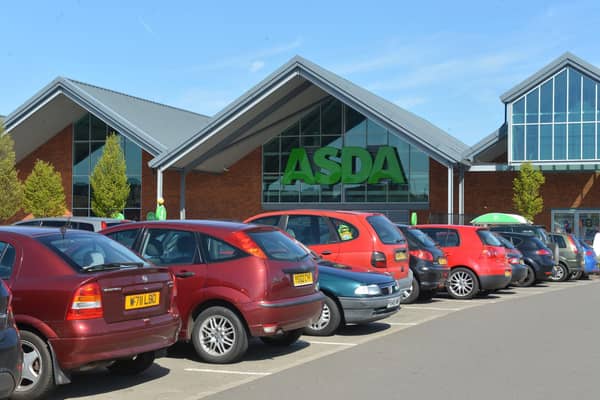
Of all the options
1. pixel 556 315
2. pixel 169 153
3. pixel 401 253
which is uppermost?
pixel 169 153

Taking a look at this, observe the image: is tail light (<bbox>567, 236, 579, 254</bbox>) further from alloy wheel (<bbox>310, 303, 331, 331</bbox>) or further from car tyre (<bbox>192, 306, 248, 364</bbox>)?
car tyre (<bbox>192, 306, 248, 364</bbox>)

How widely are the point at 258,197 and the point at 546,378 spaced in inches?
1309

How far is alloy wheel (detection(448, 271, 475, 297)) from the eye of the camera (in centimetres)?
1694

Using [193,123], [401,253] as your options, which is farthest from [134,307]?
[193,123]

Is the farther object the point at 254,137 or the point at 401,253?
the point at 254,137

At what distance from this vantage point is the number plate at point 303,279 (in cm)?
893

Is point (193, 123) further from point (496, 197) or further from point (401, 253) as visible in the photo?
point (401, 253)

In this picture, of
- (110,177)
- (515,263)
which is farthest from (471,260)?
(110,177)

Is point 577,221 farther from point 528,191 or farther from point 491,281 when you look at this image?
point 491,281

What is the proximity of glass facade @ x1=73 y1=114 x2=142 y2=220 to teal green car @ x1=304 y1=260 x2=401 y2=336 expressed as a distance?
30.6 meters

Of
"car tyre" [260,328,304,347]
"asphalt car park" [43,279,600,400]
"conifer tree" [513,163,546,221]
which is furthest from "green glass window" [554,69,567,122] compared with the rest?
"car tyre" [260,328,304,347]

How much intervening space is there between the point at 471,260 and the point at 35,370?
37.7 feet

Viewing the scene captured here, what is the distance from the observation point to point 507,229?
73.0 ft

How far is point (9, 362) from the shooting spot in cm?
553
